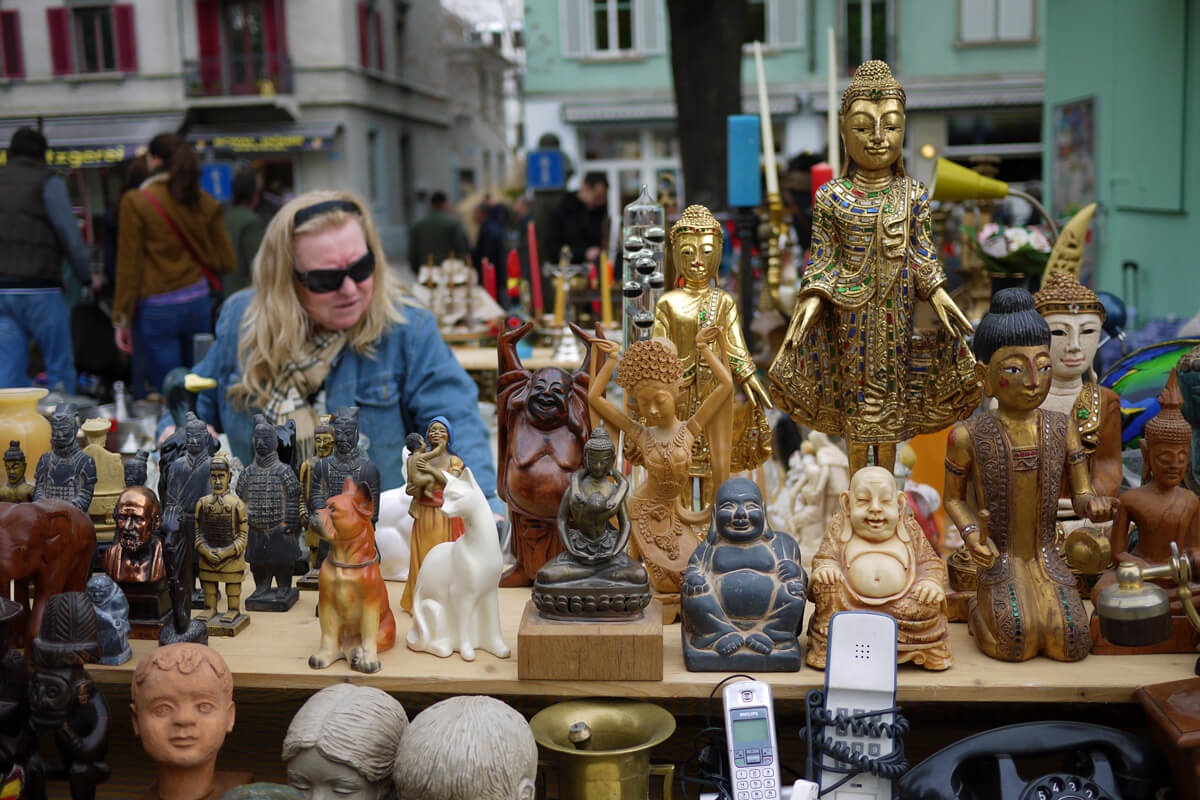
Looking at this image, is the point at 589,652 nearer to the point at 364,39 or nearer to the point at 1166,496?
the point at 1166,496

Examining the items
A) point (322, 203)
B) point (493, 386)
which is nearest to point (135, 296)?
point (493, 386)

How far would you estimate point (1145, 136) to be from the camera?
583 cm

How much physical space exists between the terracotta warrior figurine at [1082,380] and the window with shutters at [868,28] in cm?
1236

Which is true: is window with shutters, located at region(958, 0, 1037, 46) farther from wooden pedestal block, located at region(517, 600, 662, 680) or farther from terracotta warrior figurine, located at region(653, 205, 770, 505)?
wooden pedestal block, located at region(517, 600, 662, 680)

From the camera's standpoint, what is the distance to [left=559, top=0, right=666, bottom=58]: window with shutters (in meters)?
14.1

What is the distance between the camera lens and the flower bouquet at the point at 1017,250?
10.4 ft

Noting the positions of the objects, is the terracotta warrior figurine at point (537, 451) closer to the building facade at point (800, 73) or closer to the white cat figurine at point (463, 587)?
the white cat figurine at point (463, 587)

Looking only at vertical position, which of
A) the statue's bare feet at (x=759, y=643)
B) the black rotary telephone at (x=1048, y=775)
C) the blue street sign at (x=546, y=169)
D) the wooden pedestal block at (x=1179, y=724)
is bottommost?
the black rotary telephone at (x=1048, y=775)

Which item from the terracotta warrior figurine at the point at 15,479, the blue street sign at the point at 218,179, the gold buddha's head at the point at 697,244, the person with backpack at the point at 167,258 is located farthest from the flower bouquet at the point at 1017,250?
the blue street sign at the point at 218,179

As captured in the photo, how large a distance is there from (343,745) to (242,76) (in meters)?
16.5

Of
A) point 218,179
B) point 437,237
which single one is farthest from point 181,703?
point 218,179

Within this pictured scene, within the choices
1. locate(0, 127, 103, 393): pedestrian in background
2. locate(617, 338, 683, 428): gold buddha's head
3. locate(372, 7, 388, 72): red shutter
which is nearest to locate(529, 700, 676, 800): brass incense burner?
locate(617, 338, 683, 428): gold buddha's head

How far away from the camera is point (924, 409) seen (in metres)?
2.10

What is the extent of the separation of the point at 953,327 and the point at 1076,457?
1.19ft
